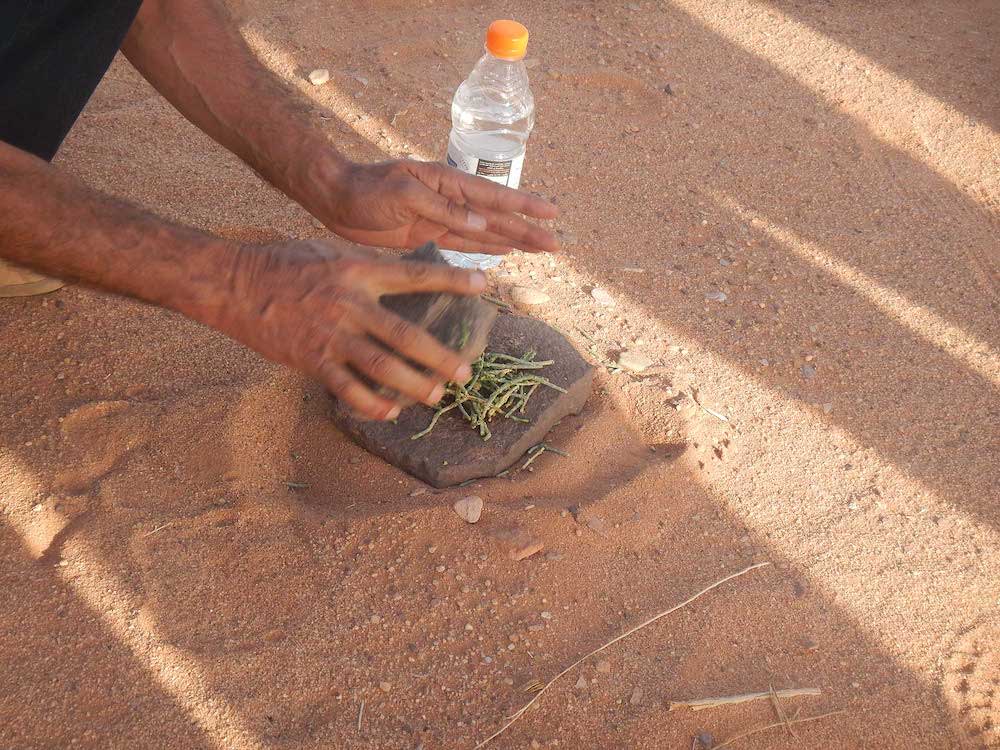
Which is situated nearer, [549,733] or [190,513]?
[549,733]

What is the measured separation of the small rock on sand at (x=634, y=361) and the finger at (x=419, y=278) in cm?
110

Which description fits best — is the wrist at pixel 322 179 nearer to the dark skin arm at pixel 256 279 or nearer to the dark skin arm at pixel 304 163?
the dark skin arm at pixel 304 163

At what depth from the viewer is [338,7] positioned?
4.41 metres

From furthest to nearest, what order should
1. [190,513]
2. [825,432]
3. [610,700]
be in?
[825,432]
[190,513]
[610,700]

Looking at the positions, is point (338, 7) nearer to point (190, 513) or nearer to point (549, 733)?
point (190, 513)

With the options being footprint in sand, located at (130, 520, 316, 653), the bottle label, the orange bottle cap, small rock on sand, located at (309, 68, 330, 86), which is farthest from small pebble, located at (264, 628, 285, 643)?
small rock on sand, located at (309, 68, 330, 86)

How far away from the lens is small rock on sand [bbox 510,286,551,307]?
311 cm

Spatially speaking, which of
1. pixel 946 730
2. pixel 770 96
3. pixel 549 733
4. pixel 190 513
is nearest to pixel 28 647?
pixel 190 513

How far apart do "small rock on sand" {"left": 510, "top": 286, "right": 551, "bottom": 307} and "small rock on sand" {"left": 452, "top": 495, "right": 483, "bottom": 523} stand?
883mm

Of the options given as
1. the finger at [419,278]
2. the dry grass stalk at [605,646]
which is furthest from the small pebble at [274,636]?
the finger at [419,278]

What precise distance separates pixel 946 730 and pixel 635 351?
133 cm

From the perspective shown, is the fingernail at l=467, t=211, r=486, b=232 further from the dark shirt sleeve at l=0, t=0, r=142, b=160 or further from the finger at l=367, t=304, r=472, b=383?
the dark shirt sleeve at l=0, t=0, r=142, b=160

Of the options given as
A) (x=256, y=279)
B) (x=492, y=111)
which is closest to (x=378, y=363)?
(x=256, y=279)

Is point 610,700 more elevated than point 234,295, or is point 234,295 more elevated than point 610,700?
point 234,295
